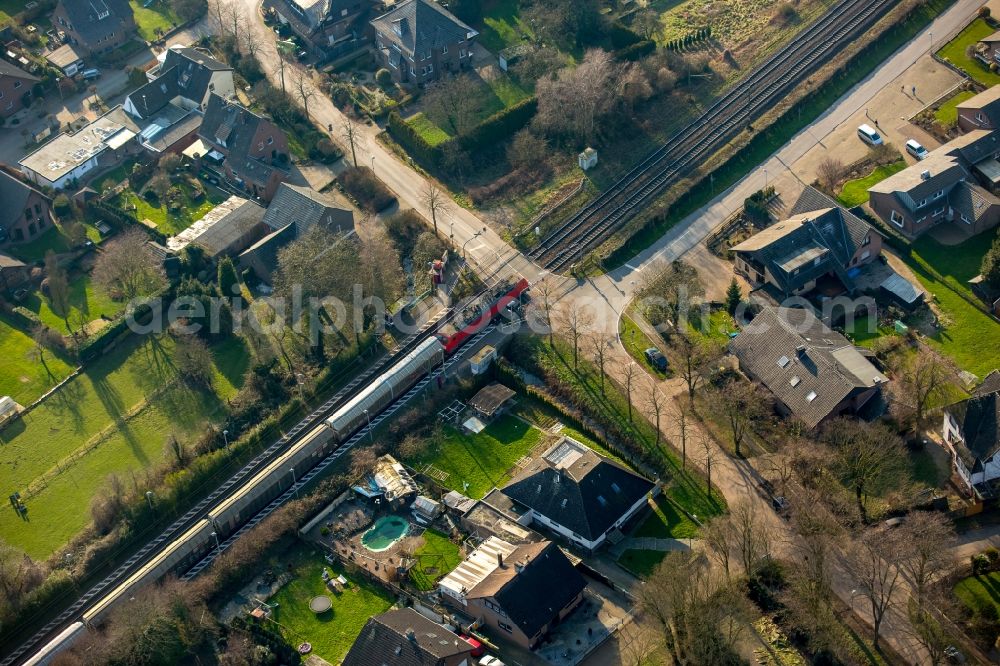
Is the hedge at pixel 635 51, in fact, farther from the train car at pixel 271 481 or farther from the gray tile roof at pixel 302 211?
the train car at pixel 271 481

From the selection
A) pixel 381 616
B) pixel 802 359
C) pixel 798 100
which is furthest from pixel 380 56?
pixel 381 616

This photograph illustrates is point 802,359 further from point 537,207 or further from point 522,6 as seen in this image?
point 522,6

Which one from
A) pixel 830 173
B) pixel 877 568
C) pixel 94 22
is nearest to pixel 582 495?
pixel 877 568

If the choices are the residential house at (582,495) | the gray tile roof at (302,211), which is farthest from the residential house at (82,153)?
the residential house at (582,495)

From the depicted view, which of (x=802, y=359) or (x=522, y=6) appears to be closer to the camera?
(x=802, y=359)

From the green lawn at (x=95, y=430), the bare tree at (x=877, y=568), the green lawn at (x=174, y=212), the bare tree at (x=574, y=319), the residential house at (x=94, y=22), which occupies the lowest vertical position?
the bare tree at (x=877, y=568)

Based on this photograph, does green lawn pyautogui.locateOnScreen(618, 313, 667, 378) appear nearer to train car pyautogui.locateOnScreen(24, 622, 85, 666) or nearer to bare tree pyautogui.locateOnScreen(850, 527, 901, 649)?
bare tree pyautogui.locateOnScreen(850, 527, 901, 649)

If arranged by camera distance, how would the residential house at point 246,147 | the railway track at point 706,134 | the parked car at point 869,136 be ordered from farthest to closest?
1. the residential house at point 246,147
2. the parked car at point 869,136
3. the railway track at point 706,134
